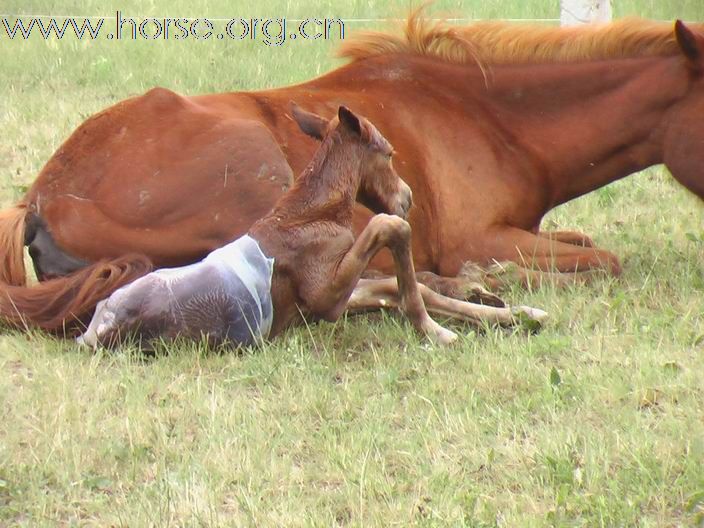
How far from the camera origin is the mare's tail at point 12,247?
5359mm

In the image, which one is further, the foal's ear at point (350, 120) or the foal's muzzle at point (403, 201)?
the foal's muzzle at point (403, 201)

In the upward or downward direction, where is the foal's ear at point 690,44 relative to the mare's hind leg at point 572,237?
upward

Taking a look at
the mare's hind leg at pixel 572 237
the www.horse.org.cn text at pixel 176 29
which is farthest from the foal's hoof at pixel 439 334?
the www.horse.org.cn text at pixel 176 29

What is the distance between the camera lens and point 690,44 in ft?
19.3

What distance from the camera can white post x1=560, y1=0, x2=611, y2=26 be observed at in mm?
8930

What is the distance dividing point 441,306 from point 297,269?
2.27 ft

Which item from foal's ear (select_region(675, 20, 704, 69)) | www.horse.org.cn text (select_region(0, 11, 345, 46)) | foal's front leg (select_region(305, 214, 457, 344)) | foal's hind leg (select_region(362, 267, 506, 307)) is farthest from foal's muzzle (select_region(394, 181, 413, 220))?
www.horse.org.cn text (select_region(0, 11, 345, 46))

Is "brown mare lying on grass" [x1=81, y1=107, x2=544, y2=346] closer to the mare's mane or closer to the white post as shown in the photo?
the mare's mane

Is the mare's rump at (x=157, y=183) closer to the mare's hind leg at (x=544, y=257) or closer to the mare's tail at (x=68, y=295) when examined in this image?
the mare's tail at (x=68, y=295)

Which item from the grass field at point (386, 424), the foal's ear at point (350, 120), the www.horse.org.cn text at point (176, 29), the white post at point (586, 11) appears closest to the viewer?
the grass field at point (386, 424)

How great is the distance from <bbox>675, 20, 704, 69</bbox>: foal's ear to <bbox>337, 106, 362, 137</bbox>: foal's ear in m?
1.69

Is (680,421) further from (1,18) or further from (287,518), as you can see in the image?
(1,18)

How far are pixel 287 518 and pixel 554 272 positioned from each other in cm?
262

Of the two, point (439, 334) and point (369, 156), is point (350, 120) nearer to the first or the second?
point (369, 156)
